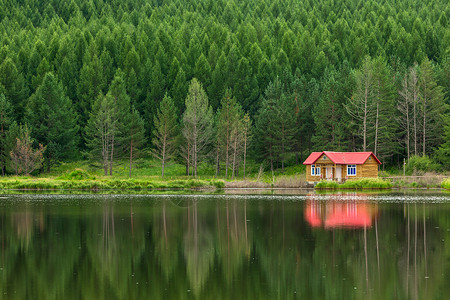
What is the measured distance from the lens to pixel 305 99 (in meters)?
96.8

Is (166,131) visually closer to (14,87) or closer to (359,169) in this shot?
(14,87)

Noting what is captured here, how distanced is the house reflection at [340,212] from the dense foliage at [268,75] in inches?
1346

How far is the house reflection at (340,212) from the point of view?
113ft

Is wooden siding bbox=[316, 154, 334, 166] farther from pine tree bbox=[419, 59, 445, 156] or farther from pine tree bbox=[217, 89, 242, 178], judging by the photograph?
pine tree bbox=[419, 59, 445, 156]

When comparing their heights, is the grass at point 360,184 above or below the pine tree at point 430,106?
below

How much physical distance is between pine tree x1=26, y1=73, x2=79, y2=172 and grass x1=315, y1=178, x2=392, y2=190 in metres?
34.3

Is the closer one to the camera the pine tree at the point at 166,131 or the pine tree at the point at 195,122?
the pine tree at the point at 195,122

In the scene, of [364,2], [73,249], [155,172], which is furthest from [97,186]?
[364,2]

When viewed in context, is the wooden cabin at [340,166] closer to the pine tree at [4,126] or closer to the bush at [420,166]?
the bush at [420,166]

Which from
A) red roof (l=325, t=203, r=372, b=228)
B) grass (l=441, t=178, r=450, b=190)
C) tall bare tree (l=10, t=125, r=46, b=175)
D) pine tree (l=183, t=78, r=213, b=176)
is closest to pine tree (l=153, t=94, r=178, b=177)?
pine tree (l=183, t=78, r=213, b=176)

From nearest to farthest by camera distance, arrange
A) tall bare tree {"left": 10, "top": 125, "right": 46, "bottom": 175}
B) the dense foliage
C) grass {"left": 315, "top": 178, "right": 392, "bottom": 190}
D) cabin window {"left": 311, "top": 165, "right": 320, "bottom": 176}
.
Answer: grass {"left": 315, "top": 178, "right": 392, "bottom": 190} < cabin window {"left": 311, "top": 165, "right": 320, "bottom": 176} < tall bare tree {"left": 10, "top": 125, "right": 46, "bottom": 175} < the dense foliage

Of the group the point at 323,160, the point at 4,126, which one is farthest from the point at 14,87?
the point at 323,160

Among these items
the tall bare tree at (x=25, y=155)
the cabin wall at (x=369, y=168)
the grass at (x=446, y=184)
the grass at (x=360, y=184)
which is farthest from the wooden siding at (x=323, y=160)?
the tall bare tree at (x=25, y=155)

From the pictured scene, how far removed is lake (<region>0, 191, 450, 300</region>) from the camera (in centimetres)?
1922
